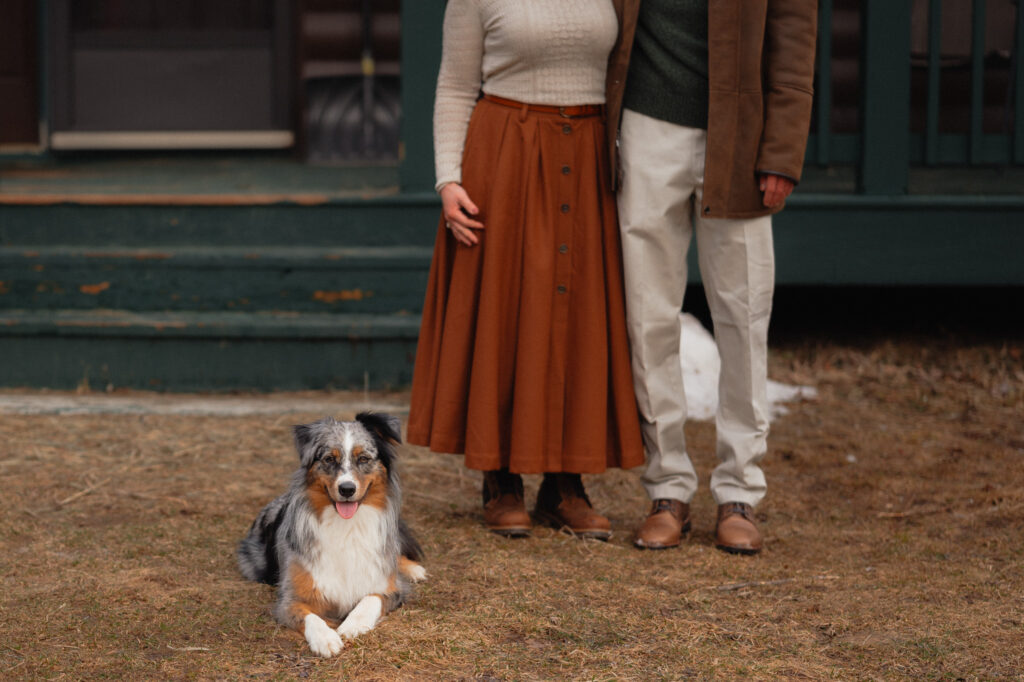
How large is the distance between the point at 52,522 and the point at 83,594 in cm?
68

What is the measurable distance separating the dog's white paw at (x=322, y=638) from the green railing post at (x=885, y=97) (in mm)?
3623

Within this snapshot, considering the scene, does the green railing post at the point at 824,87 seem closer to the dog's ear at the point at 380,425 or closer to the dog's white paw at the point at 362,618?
the dog's ear at the point at 380,425

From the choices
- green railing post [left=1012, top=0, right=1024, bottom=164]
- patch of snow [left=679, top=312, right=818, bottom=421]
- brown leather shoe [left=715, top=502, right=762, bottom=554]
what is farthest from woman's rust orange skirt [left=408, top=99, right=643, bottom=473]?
green railing post [left=1012, top=0, right=1024, bottom=164]

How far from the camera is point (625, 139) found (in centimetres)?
322

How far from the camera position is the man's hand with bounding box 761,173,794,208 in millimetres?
3111

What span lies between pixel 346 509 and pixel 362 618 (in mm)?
242

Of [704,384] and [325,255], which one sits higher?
[325,255]

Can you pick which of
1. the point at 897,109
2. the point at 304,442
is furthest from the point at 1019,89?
the point at 304,442

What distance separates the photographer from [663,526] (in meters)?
3.32

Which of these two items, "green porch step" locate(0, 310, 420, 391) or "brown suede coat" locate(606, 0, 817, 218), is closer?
"brown suede coat" locate(606, 0, 817, 218)

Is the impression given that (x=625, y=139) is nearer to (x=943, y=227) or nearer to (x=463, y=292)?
(x=463, y=292)

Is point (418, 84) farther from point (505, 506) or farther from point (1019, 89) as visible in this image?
point (1019, 89)

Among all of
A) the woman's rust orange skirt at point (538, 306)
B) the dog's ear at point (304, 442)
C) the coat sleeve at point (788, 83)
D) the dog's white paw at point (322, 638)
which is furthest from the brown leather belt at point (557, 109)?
the dog's white paw at point (322, 638)

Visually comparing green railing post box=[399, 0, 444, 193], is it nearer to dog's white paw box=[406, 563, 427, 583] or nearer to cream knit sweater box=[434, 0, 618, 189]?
cream knit sweater box=[434, 0, 618, 189]
